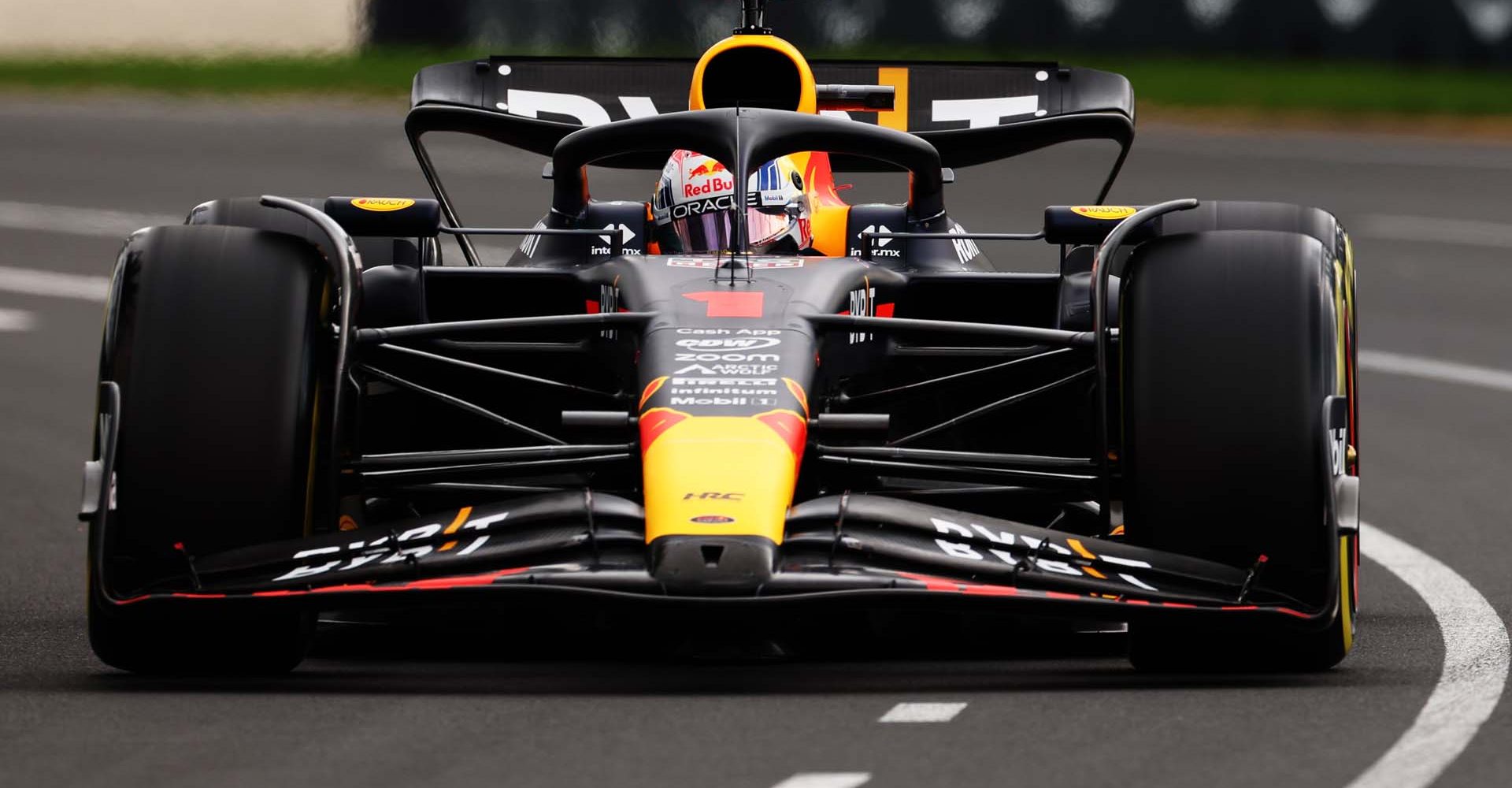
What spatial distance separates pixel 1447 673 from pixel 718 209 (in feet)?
9.72

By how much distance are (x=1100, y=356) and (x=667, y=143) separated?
5.76 feet

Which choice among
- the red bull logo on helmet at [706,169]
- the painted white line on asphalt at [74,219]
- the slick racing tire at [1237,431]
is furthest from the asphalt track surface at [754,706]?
the painted white line on asphalt at [74,219]

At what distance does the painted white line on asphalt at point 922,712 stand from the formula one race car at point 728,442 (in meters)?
0.23

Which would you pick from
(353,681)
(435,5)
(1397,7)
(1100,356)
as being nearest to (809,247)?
(1100,356)

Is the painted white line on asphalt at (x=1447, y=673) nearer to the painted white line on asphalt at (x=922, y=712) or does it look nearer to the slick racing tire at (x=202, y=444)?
the painted white line on asphalt at (x=922, y=712)

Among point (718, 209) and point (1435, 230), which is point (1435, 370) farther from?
point (718, 209)

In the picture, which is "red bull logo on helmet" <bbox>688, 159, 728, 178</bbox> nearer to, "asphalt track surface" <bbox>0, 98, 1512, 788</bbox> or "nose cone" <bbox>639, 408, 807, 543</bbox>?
"asphalt track surface" <bbox>0, 98, 1512, 788</bbox>

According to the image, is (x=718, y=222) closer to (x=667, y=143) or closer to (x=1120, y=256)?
(x=667, y=143)

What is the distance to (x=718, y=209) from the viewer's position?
8500mm

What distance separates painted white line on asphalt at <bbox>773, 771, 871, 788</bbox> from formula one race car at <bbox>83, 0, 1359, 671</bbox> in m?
0.76

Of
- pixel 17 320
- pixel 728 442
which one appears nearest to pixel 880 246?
pixel 728 442

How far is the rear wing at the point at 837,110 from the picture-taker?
33.3 feet

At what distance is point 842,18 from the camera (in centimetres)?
2389

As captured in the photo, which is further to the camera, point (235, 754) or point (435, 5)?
point (435, 5)
